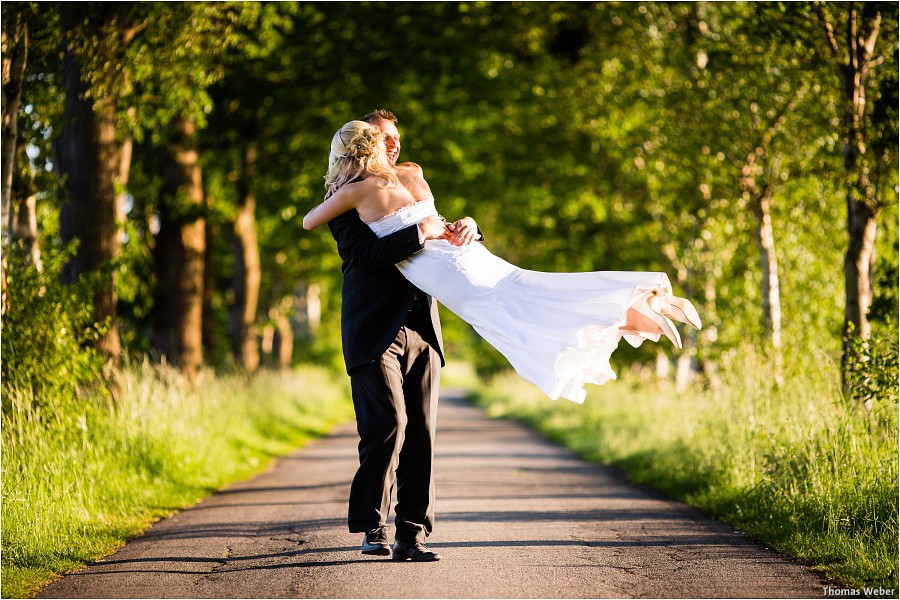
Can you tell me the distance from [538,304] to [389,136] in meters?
1.47

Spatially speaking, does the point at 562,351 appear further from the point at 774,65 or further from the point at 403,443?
the point at 774,65

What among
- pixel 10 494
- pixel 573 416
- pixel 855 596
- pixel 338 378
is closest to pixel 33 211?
pixel 10 494

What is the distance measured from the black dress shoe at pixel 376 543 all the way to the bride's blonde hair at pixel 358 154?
2240 mm

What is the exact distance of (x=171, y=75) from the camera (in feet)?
52.2

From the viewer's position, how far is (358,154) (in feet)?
23.6

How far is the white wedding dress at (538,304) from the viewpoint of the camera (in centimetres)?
709

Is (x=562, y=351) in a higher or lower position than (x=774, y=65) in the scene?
lower

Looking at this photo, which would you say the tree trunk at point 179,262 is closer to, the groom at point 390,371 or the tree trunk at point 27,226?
the tree trunk at point 27,226

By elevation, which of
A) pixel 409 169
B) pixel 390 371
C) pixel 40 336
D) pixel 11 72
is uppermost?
pixel 11 72

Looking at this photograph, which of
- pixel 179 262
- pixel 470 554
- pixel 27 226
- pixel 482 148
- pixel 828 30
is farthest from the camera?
pixel 482 148

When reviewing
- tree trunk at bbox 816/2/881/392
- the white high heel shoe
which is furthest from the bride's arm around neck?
tree trunk at bbox 816/2/881/392

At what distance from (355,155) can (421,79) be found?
1964 centimetres

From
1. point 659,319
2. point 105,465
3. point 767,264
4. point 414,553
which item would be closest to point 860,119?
point 767,264

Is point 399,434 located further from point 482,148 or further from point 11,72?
point 482,148
